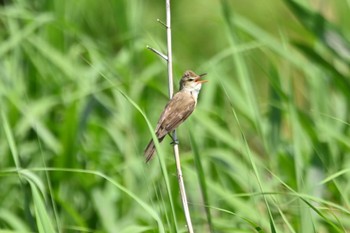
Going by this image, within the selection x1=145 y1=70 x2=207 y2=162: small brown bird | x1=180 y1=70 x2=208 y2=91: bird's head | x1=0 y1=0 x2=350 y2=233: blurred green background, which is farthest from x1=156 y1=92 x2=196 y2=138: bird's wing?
x1=0 y1=0 x2=350 y2=233: blurred green background

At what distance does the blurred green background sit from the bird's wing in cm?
54

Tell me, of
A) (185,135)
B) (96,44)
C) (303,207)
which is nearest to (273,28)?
(96,44)

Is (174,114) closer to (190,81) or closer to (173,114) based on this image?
(173,114)

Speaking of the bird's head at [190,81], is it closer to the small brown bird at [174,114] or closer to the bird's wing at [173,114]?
the small brown bird at [174,114]

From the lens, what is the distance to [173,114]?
8.17 ft

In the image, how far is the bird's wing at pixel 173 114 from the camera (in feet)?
8.26

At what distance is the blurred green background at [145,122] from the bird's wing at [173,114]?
539mm

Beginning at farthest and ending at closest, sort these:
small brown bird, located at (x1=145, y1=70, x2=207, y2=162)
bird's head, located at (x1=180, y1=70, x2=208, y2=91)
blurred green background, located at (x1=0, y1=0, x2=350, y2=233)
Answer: blurred green background, located at (x1=0, y1=0, x2=350, y2=233), bird's head, located at (x1=180, y1=70, x2=208, y2=91), small brown bird, located at (x1=145, y1=70, x2=207, y2=162)

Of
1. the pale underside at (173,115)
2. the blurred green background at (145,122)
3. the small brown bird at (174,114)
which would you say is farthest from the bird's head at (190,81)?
the blurred green background at (145,122)

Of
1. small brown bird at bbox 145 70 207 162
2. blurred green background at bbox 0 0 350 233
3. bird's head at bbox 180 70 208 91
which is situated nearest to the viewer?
small brown bird at bbox 145 70 207 162

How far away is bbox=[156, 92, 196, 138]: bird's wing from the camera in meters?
2.52

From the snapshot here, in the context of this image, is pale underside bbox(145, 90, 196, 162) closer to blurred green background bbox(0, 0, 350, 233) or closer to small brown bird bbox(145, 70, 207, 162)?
small brown bird bbox(145, 70, 207, 162)

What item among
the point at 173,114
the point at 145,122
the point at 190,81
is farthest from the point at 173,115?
the point at 145,122

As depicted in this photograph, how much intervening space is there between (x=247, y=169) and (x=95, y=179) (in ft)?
2.33
